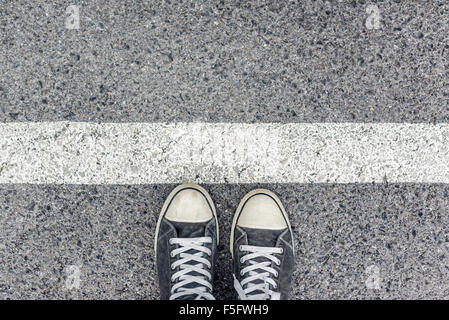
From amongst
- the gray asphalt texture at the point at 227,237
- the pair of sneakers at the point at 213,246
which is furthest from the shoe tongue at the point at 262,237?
the gray asphalt texture at the point at 227,237

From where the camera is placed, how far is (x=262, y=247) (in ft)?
6.32

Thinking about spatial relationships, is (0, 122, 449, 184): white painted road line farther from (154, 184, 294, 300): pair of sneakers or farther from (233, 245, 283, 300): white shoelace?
(233, 245, 283, 300): white shoelace

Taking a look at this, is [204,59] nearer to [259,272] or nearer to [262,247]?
[262,247]

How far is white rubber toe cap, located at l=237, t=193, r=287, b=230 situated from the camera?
1842 mm

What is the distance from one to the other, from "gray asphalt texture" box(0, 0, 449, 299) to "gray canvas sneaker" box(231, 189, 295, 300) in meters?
0.06

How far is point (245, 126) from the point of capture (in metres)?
1.83

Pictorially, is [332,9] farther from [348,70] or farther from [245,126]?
[245,126]

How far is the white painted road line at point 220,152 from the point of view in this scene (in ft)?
5.97

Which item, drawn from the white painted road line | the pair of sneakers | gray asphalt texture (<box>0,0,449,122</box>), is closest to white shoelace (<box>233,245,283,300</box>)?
the pair of sneakers

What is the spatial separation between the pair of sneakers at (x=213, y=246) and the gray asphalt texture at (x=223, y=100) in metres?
0.07

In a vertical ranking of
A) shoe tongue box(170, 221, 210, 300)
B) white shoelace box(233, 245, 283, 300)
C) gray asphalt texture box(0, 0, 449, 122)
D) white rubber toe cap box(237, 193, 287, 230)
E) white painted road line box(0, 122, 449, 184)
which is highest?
gray asphalt texture box(0, 0, 449, 122)

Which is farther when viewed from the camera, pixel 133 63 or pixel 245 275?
pixel 245 275
